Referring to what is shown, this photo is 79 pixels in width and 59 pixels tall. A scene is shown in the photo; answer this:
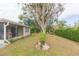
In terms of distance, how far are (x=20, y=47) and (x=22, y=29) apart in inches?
12.2

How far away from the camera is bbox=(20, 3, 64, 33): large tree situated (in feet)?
566

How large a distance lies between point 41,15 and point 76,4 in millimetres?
626

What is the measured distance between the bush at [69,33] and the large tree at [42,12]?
23 centimetres

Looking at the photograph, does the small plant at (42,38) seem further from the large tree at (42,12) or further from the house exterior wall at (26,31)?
the house exterior wall at (26,31)

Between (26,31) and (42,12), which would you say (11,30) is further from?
(42,12)

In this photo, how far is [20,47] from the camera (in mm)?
172625

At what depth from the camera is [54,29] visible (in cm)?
17262

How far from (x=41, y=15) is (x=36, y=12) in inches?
3.9

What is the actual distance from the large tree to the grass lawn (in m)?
0.24

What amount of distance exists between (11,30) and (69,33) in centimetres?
99

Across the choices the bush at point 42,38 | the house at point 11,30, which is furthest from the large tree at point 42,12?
the house at point 11,30

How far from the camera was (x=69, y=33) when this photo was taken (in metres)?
173

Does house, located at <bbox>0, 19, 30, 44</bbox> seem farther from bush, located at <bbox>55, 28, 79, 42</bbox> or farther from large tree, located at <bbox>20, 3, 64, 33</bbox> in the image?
bush, located at <bbox>55, 28, 79, 42</bbox>

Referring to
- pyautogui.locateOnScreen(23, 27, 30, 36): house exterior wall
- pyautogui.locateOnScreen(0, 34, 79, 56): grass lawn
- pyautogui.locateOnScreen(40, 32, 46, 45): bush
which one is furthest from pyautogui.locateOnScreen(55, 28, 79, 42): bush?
pyautogui.locateOnScreen(23, 27, 30, 36): house exterior wall
